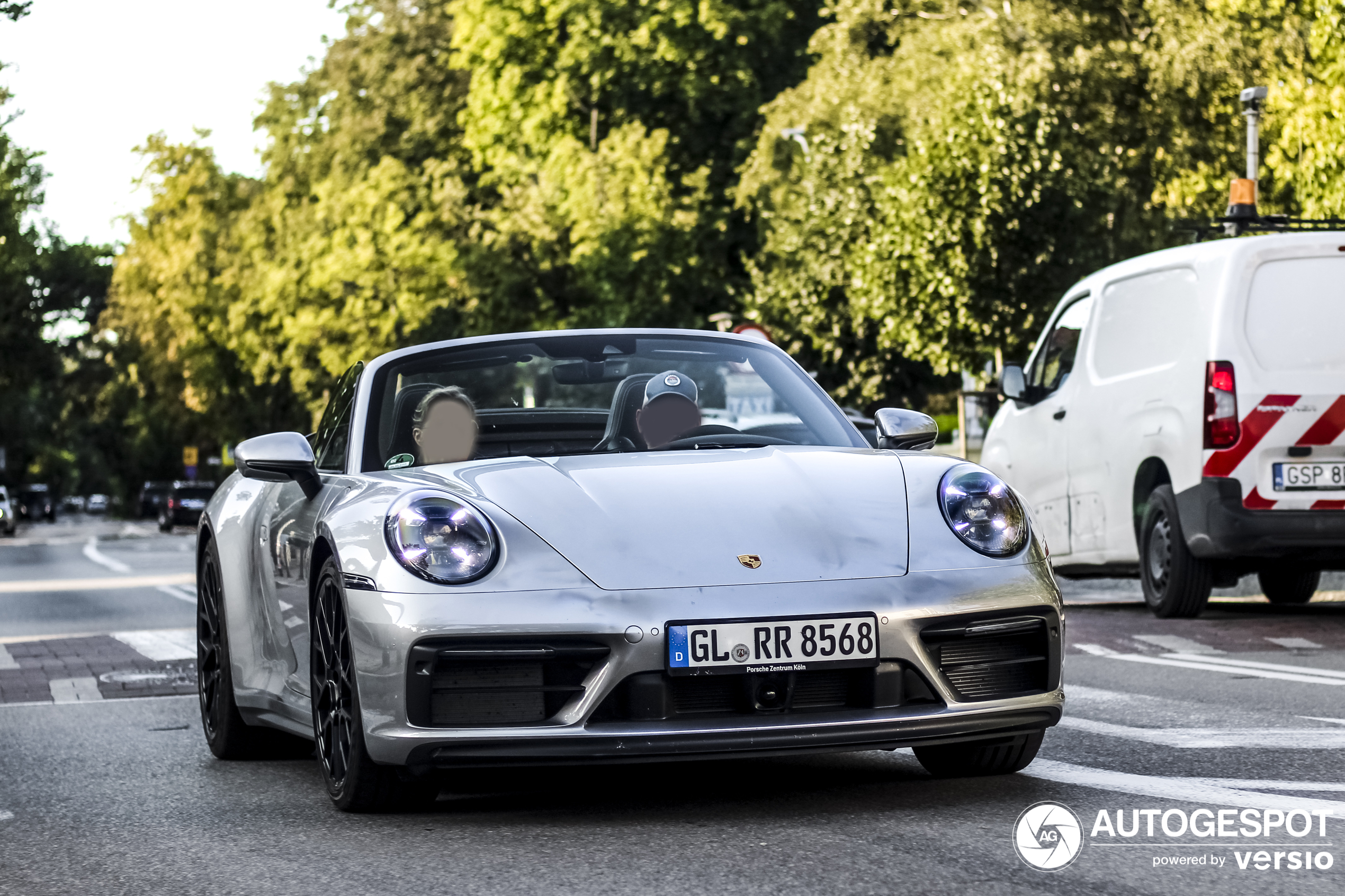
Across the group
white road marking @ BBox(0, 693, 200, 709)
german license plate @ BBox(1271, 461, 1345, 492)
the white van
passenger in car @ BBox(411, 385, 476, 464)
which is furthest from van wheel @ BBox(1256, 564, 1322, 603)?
passenger in car @ BBox(411, 385, 476, 464)

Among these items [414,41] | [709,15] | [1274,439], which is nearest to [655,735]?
[1274,439]

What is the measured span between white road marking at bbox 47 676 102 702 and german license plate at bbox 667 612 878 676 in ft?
16.7

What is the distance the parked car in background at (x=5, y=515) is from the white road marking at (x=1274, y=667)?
61042 mm

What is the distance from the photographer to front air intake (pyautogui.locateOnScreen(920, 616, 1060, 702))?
17.2 ft

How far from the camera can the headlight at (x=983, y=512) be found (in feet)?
17.8

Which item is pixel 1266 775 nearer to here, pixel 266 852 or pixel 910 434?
pixel 910 434

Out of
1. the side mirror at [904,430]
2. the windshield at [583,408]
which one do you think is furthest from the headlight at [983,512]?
the side mirror at [904,430]

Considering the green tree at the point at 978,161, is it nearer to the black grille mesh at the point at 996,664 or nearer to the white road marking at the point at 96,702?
the white road marking at the point at 96,702

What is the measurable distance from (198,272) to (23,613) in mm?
44726

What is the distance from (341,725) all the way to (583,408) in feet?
5.70

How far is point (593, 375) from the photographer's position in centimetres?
653

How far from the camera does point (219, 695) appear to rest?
728 cm

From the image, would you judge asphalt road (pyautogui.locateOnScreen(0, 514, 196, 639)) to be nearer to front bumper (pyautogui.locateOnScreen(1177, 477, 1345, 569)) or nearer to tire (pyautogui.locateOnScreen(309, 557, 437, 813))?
front bumper (pyautogui.locateOnScreen(1177, 477, 1345, 569))

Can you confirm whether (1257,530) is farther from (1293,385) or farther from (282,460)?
(282,460)
